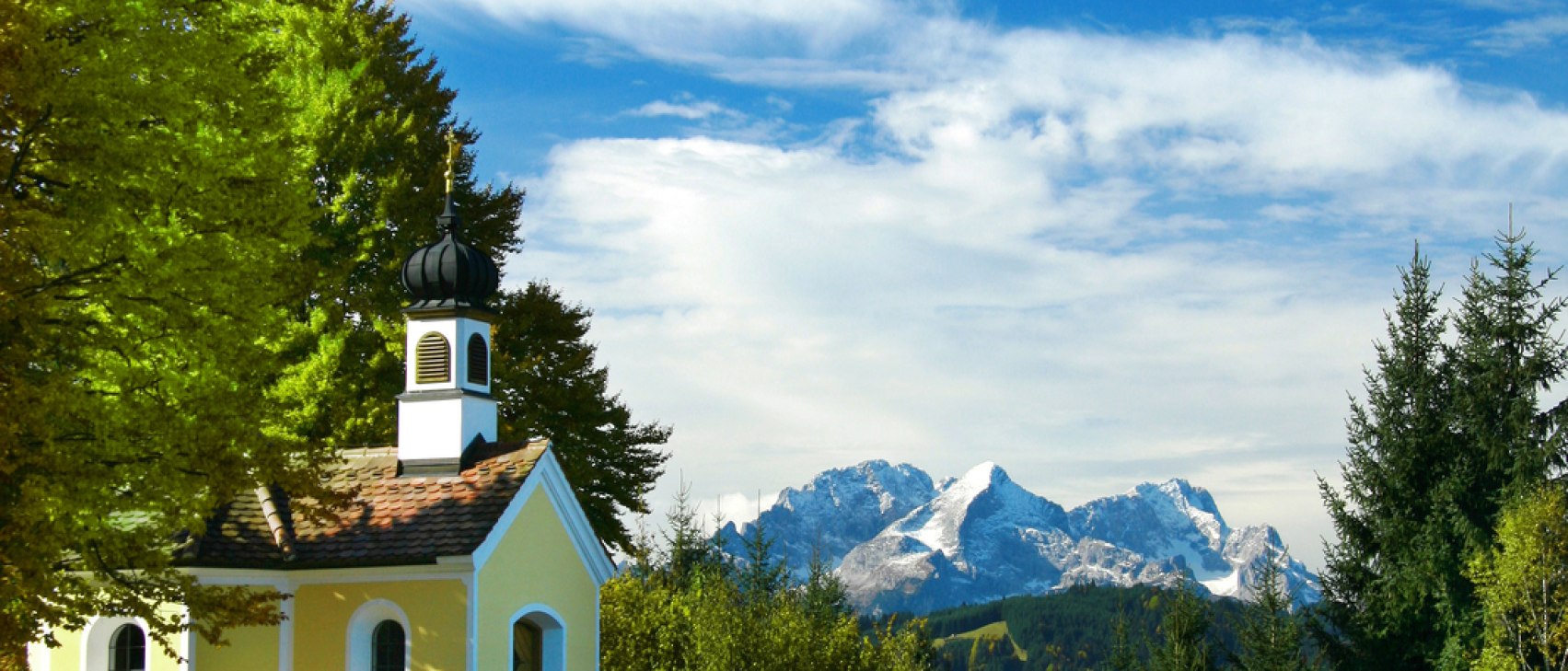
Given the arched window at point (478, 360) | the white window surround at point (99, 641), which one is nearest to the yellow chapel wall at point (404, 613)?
the white window surround at point (99, 641)

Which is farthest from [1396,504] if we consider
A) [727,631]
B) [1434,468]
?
[727,631]

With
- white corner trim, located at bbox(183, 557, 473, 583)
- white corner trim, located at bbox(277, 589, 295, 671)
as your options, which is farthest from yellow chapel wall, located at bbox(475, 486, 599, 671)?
white corner trim, located at bbox(277, 589, 295, 671)

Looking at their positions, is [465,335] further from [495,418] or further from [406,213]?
[406,213]

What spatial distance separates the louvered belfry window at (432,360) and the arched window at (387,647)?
3897mm

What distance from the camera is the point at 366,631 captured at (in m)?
20.9

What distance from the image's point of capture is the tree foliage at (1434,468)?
3284cm

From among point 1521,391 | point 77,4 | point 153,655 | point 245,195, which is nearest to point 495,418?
point 153,655

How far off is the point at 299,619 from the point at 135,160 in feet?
27.6

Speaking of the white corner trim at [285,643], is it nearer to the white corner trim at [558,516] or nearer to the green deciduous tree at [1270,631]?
the white corner trim at [558,516]

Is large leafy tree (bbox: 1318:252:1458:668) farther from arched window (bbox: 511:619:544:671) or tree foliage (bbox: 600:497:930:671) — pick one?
arched window (bbox: 511:619:544:671)

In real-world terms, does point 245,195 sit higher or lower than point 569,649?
higher

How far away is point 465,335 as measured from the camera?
23141mm

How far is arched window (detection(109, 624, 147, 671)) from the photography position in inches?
791

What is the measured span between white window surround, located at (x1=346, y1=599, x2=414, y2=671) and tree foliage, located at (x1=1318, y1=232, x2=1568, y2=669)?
22182 mm
